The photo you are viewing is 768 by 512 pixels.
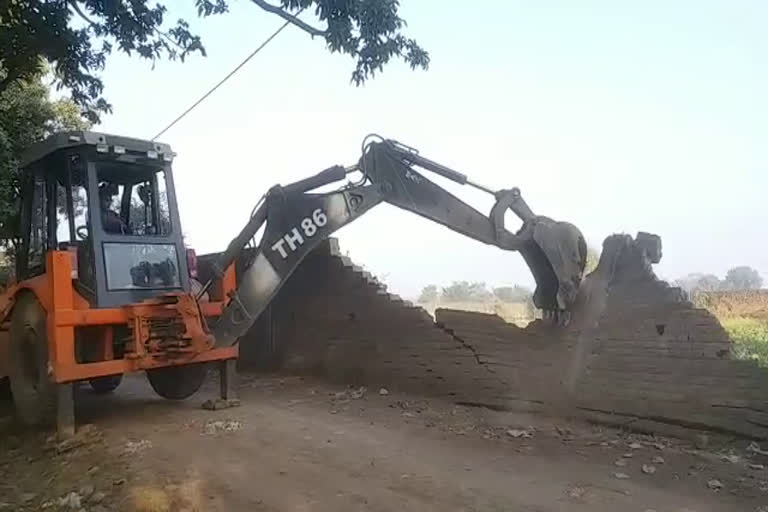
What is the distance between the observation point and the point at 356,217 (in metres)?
8.22

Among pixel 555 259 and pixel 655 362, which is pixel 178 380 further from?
pixel 655 362

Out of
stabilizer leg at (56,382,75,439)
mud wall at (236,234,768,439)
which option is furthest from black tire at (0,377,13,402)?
mud wall at (236,234,768,439)

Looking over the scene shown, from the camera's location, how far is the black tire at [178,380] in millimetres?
8938

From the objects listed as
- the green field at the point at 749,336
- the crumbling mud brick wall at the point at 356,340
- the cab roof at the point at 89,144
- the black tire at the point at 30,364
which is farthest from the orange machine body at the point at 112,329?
the green field at the point at 749,336

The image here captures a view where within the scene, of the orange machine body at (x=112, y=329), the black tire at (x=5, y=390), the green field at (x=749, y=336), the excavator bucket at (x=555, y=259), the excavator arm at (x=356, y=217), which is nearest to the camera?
the orange machine body at (x=112, y=329)

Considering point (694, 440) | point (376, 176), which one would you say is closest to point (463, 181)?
point (376, 176)

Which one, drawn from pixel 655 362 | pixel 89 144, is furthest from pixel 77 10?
pixel 655 362

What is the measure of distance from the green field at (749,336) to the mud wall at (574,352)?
475mm

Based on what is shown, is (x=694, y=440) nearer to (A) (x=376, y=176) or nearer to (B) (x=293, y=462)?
(B) (x=293, y=462)

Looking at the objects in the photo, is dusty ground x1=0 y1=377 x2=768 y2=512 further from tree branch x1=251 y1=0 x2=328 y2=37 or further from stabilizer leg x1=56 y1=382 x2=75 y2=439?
tree branch x1=251 y1=0 x2=328 y2=37

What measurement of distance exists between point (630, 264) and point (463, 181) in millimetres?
1948

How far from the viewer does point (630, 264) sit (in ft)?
24.6

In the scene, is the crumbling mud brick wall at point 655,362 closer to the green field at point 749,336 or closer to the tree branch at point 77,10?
the green field at point 749,336

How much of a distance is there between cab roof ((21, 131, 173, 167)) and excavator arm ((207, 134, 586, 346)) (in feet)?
4.24
